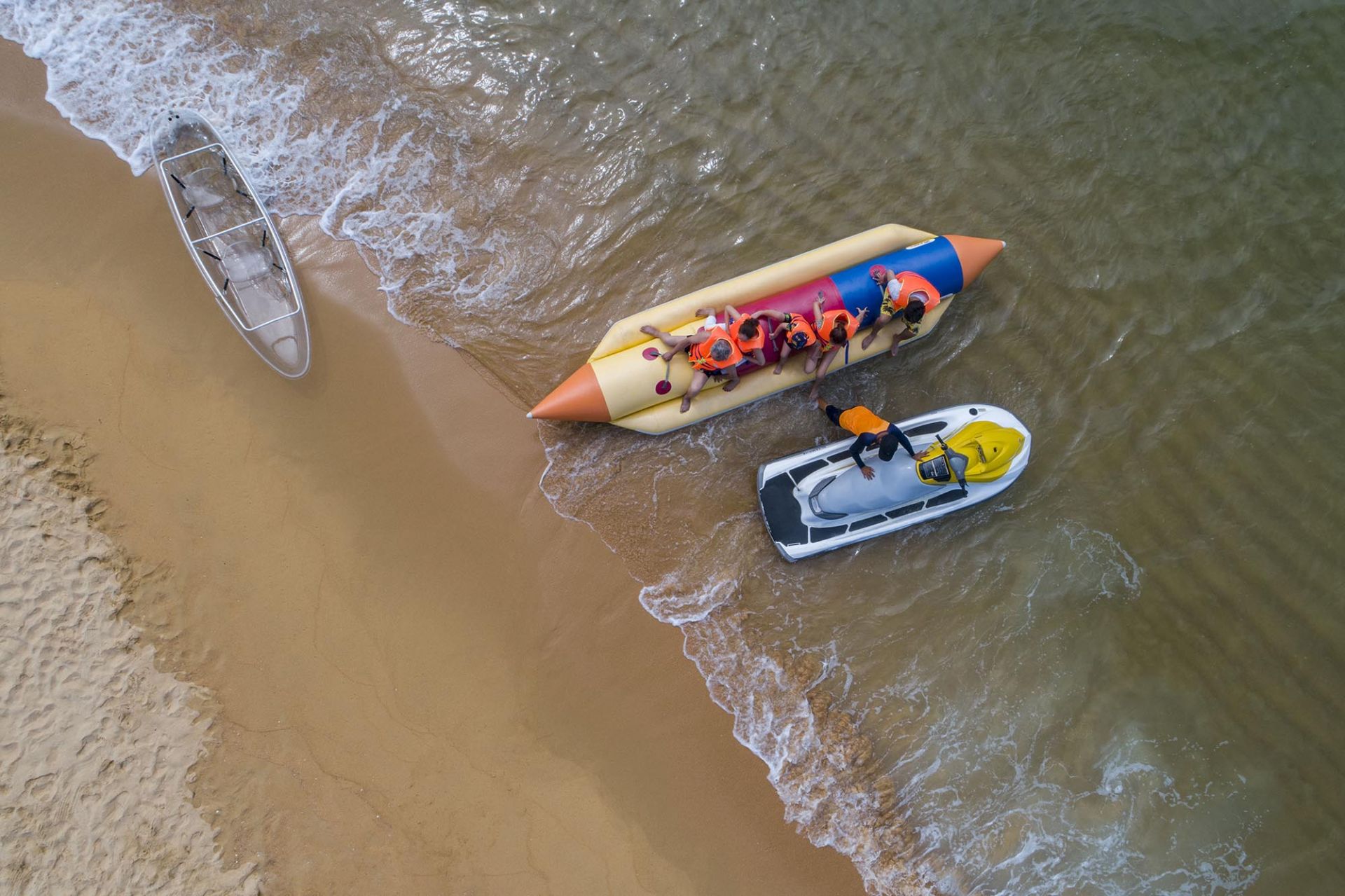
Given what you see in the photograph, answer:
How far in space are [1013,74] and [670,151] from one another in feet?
10.8

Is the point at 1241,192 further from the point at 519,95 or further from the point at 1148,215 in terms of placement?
the point at 519,95

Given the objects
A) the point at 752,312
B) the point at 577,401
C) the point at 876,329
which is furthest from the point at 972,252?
the point at 577,401

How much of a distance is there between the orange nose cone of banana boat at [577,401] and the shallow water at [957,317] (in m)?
0.44

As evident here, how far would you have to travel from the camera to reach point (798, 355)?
5.84m

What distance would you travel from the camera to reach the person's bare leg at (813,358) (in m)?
5.67

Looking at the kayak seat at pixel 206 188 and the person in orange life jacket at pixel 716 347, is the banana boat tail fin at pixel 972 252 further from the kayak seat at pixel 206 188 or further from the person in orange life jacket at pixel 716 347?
the kayak seat at pixel 206 188

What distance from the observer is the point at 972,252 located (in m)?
5.89

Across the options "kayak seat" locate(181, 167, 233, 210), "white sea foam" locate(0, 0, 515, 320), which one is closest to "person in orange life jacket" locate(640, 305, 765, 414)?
"white sea foam" locate(0, 0, 515, 320)

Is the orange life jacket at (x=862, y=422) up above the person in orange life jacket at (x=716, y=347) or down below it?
below

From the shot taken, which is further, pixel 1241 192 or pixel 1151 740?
pixel 1241 192

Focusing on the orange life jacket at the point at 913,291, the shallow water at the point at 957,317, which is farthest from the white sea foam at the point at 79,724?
the orange life jacket at the point at 913,291

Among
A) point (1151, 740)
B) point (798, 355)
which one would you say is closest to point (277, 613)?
point (798, 355)

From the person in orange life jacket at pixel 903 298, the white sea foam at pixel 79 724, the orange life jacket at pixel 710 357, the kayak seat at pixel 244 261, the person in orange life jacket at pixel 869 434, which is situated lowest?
the white sea foam at pixel 79 724

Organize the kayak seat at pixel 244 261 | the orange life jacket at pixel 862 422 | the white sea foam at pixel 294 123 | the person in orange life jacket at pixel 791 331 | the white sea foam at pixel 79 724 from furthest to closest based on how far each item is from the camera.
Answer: the white sea foam at pixel 294 123
the kayak seat at pixel 244 261
the orange life jacket at pixel 862 422
the person in orange life jacket at pixel 791 331
the white sea foam at pixel 79 724
